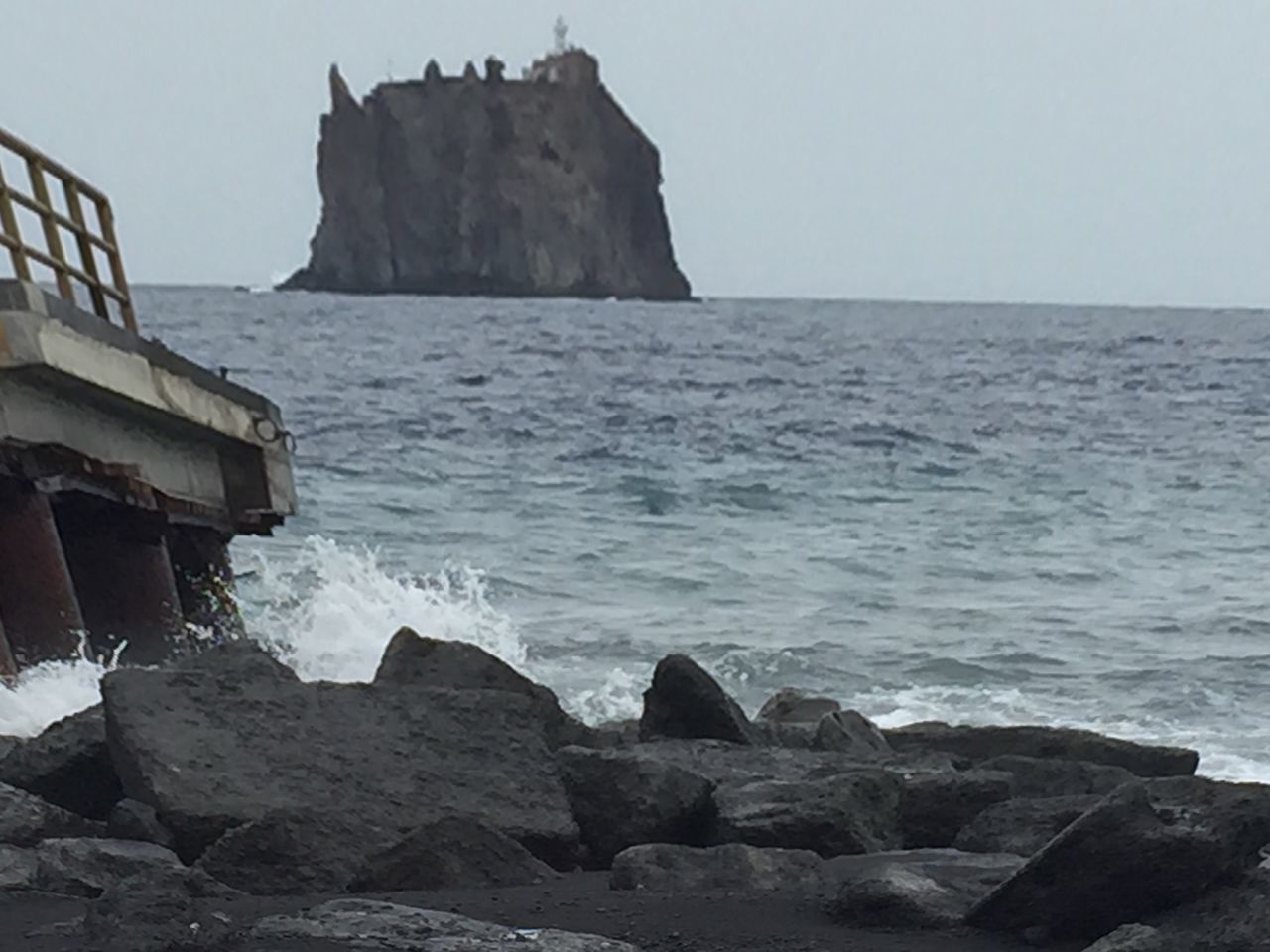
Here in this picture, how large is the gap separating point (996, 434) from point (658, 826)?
22674 mm

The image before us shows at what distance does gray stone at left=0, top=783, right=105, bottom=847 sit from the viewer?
4.93 m

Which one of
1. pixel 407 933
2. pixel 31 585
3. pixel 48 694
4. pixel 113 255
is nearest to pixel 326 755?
pixel 407 933

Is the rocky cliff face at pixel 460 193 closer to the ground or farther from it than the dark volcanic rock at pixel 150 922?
farther from it

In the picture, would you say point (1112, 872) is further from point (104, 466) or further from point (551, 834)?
point (104, 466)

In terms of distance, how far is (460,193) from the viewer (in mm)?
121000

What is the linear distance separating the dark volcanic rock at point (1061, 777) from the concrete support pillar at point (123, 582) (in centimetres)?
521

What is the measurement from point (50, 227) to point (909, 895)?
6.83m

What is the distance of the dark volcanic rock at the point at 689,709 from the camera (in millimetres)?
6754

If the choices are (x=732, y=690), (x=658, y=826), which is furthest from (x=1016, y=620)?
(x=658, y=826)

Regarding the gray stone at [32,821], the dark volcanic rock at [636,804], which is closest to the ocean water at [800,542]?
the gray stone at [32,821]

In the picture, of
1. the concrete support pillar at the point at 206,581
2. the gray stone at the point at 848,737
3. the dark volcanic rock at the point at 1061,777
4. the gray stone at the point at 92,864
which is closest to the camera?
the gray stone at the point at 92,864

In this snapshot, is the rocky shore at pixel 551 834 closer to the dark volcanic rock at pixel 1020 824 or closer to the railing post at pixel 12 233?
the dark volcanic rock at pixel 1020 824

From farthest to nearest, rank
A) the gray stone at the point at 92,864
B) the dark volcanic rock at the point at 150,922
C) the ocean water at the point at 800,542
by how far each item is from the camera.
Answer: the ocean water at the point at 800,542 → the gray stone at the point at 92,864 → the dark volcanic rock at the point at 150,922

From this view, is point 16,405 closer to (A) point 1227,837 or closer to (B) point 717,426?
(A) point 1227,837
